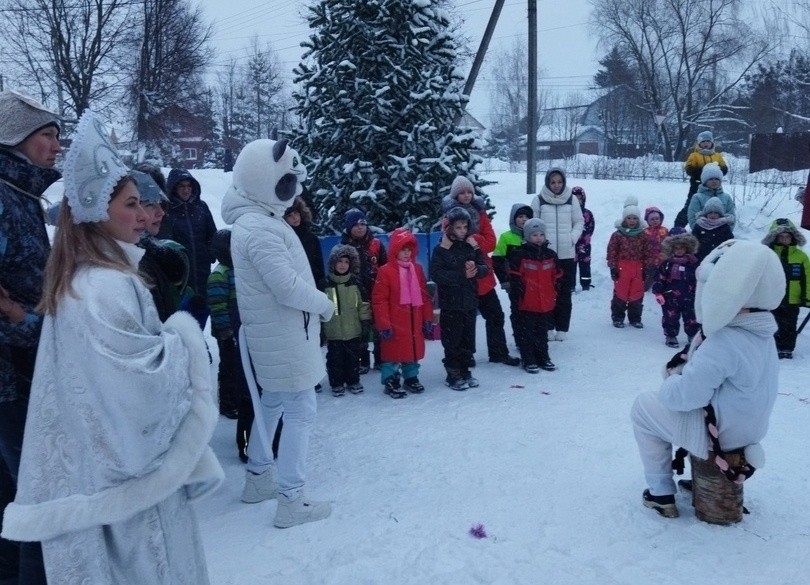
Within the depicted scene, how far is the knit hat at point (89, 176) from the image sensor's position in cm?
203

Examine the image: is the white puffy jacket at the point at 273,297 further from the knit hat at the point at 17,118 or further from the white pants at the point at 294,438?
the knit hat at the point at 17,118

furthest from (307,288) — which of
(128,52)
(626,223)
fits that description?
(128,52)

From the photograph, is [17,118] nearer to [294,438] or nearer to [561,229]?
[294,438]

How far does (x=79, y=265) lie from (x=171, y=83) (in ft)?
96.9

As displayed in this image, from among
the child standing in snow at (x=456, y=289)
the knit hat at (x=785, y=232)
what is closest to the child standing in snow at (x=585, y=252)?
the knit hat at (x=785, y=232)

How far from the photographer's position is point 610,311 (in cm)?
988

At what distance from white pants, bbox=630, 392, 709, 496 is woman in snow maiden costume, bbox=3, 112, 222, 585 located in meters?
2.77

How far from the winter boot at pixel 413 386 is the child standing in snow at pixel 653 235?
3897mm

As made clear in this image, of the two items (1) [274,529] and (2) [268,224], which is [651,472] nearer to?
(1) [274,529]

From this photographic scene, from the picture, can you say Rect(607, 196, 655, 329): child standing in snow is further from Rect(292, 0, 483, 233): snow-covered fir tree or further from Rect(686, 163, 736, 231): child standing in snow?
Rect(292, 0, 483, 233): snow-covered fir tree

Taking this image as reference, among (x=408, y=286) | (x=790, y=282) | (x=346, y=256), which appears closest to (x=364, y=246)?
(x=346, y=256)

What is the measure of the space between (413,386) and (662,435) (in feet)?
10.1

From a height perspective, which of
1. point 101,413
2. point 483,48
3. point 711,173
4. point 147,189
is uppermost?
point 483,48

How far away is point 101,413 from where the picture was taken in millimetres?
1948
